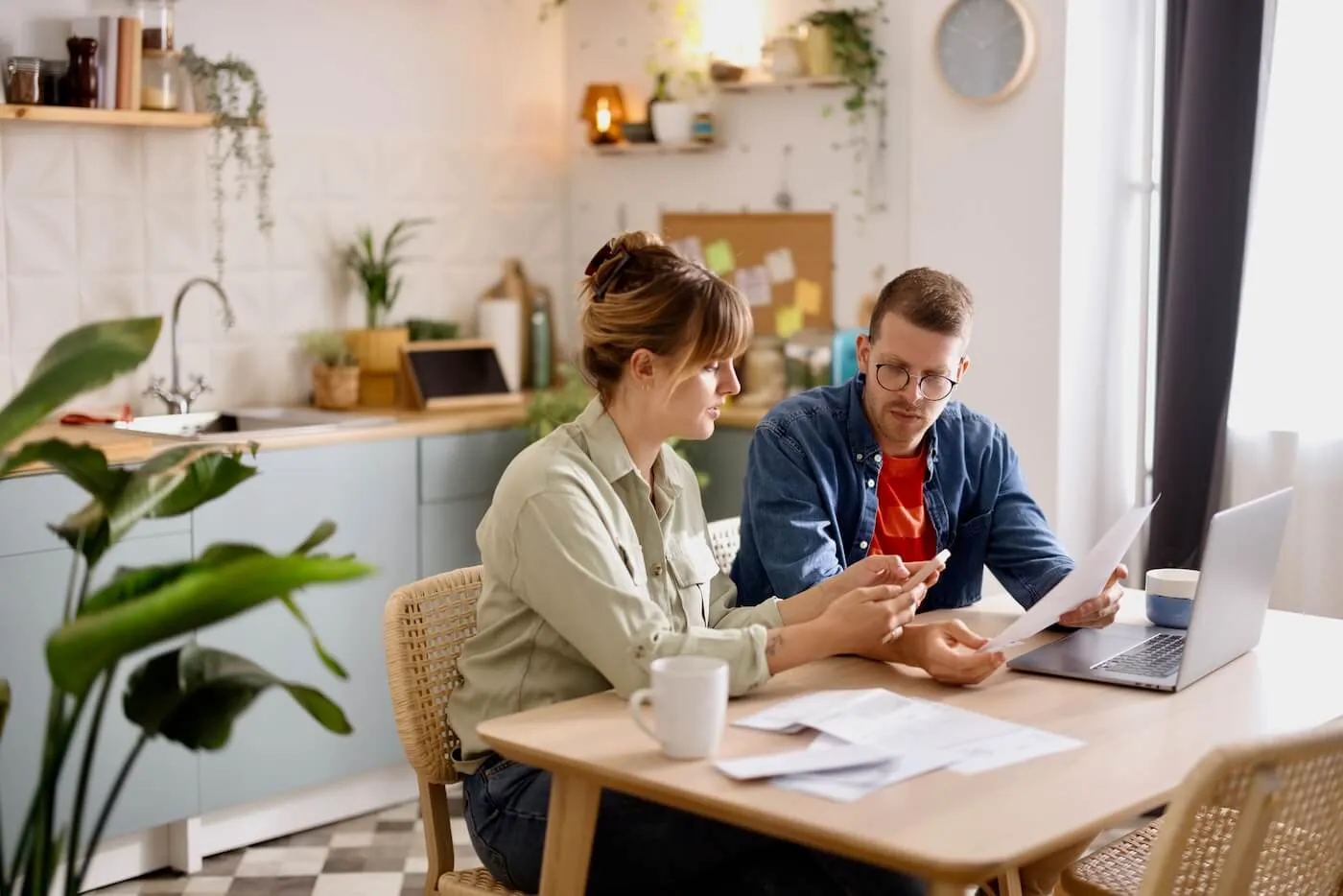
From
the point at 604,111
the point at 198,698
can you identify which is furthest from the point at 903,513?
the point at 604,111

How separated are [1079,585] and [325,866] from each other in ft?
6.54

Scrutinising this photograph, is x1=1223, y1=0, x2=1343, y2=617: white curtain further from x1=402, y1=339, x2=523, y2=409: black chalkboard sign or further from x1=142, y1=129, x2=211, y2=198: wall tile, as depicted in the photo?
x1=142, y1=129, x2=211, y2=198: wall tile

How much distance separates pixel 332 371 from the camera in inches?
161

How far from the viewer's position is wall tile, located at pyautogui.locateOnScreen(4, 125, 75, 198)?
11.7 ft

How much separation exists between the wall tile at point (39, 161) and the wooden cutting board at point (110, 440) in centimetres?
61

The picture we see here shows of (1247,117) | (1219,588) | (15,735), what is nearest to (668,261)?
(1219,588)

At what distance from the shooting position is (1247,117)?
360cm

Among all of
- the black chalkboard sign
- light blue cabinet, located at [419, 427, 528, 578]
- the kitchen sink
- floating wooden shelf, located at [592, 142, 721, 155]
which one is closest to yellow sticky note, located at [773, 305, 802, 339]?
floating wooden shelf, located at [592, 142, 721, 155]

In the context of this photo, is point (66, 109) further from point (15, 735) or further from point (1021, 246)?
point (1021, 246)

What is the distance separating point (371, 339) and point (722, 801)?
278 cm

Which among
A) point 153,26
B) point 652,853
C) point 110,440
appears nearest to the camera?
point 652,853

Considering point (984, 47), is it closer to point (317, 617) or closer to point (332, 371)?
point (332, 371)

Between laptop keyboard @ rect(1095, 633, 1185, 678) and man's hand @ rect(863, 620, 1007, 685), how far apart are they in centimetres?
16

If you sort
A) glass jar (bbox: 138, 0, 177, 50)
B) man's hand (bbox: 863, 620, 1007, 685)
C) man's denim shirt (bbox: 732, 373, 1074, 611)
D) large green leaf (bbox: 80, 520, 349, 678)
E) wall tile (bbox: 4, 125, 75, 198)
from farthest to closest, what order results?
glass jar (bbox: 138, 0, 177, 50), wall tile (bbox: 4, 125, 75, 198), man's denim shirt (bbox: 732, 373, 1074, 611), man's hand (bbox: 863, 620, 1007, 685), large green leaf (bbox: 80, 520, 349, 678)
